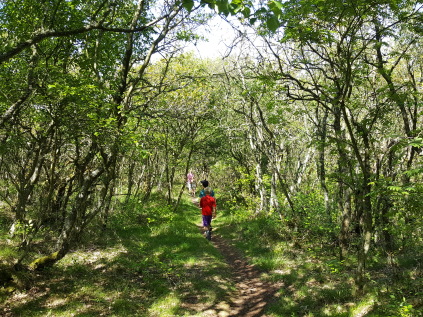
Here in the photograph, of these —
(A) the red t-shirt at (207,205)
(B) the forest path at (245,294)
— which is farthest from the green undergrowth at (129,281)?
(A) the red t-shirt at (207,205)

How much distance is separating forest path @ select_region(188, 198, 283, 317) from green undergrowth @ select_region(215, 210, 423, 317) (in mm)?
257

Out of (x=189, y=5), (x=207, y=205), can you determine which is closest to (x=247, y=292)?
(x=207, y=205)

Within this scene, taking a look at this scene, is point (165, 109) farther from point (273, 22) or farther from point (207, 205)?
point (273, 22)

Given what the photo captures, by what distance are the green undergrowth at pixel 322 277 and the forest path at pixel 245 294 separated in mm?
257

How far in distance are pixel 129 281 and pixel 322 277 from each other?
505 centimetres

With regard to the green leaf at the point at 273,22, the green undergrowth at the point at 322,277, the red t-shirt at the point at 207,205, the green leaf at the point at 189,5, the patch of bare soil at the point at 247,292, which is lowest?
the patch of bare soil at the point at 247,292

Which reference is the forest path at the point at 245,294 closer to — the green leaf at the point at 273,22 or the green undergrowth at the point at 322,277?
the green undergrowth at the point at 322,277

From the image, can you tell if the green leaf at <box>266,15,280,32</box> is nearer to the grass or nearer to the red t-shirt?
the grass

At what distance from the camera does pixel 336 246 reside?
31.9ft

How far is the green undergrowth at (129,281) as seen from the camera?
5.76m

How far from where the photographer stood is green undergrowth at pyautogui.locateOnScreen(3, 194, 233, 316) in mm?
5762

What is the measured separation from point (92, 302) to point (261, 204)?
37.3 feet

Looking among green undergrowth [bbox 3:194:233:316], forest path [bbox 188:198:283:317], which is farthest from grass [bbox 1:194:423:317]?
forest path [bbox 188:198:283:317]

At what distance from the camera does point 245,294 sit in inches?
292
